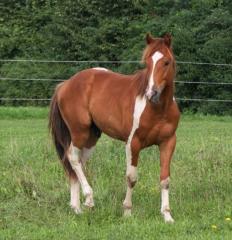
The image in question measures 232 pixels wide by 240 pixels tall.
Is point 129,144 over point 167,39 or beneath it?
beneath


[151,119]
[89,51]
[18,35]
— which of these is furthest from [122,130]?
[18,35]

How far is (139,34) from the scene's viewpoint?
2553cm

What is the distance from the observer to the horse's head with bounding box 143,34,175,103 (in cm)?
742

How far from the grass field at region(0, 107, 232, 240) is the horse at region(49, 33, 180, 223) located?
0.97 feet

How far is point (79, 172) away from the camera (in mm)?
8711

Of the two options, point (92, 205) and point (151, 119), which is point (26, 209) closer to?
point (92, 205)

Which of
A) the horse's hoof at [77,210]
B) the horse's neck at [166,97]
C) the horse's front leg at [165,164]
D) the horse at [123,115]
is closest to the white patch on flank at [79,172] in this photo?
the horse at [123,115]

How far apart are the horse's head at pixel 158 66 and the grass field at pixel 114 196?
4.34 feet

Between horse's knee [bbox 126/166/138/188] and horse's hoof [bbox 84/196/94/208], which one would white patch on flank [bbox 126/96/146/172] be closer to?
horse's knee [bbox 126/166/138/188]

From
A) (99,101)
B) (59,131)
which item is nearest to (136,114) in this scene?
(99,101)

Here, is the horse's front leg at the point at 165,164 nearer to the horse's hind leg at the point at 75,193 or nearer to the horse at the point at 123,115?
the horse at the point at 123,115

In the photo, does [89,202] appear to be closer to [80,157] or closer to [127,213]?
[127,213]

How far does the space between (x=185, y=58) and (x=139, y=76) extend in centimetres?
1435

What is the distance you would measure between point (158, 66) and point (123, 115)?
3.16 ft
